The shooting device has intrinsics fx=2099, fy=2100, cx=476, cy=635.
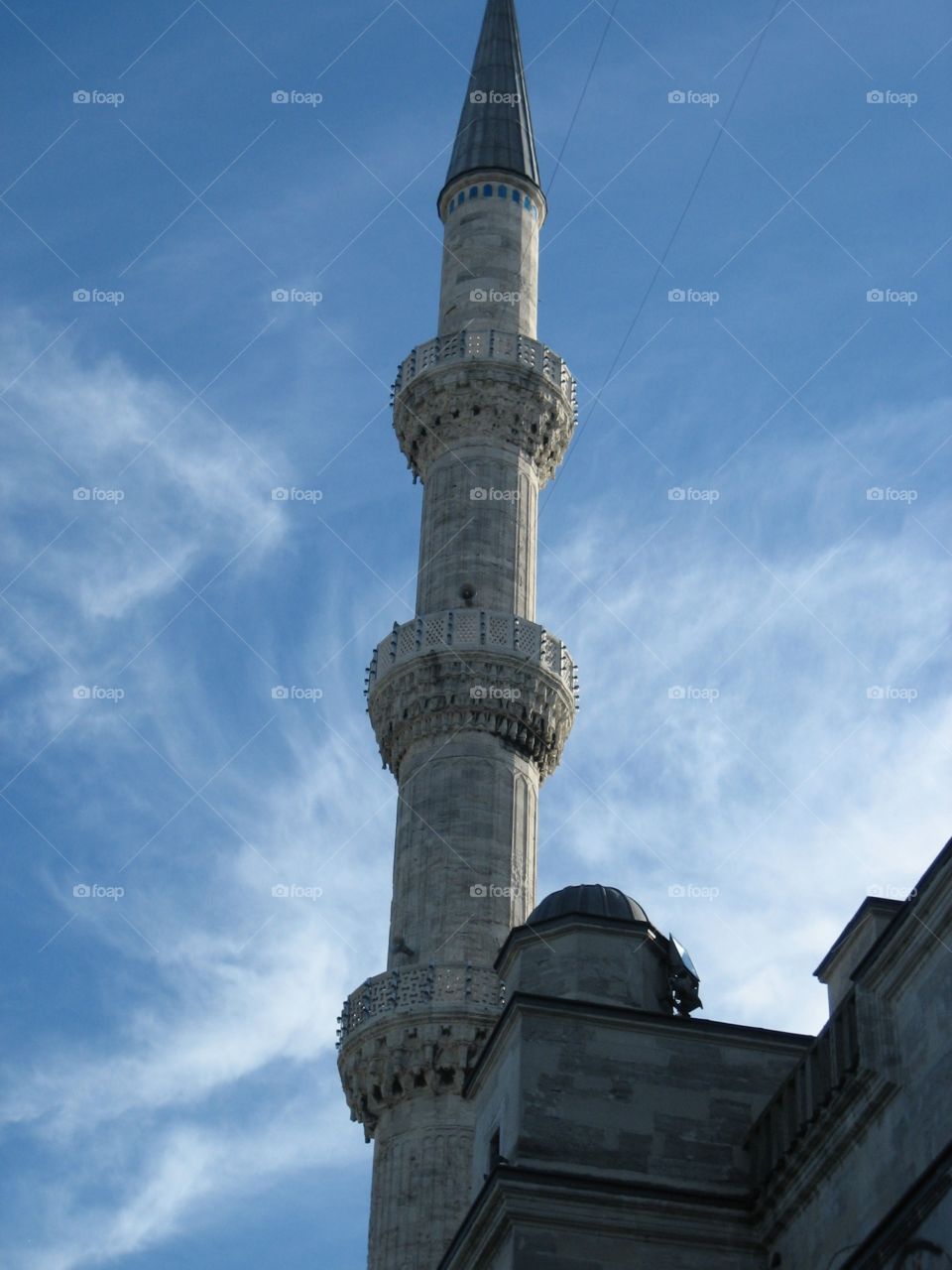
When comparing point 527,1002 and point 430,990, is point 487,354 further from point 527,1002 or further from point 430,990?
point 527,1002

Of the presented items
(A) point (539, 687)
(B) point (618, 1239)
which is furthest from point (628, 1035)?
(A) point (539, 687)

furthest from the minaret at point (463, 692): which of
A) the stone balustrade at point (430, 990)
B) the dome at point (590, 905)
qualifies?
the dome at point (590, 905)

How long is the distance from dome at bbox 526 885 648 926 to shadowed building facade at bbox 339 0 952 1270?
43mm

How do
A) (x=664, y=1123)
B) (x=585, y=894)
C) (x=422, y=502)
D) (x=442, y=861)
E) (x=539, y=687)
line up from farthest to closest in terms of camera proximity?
(x=422, y=502) → (x=539, y=687) → (x=442, y=861) → (x=585, y=894) → (x=664, y=1123)

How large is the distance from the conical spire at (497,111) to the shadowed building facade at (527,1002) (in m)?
0.06

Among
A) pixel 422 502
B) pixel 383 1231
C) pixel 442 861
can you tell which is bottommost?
A: pixel 383 1231

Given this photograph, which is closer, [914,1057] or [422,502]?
[914,1057]

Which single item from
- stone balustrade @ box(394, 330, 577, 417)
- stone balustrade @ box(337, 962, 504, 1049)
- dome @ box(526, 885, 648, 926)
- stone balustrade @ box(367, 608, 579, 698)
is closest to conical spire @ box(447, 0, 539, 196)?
stone balustrade @ box(394, 330, 577, 417)

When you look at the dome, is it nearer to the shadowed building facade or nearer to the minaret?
the shadowed building facade

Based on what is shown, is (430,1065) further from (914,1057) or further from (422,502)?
(914,1057)

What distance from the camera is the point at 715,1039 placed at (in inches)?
807

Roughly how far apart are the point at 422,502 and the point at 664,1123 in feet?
56.1

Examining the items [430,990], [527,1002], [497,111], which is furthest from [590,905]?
[497,111]

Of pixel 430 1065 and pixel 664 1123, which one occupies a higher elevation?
pixel 430 1065
